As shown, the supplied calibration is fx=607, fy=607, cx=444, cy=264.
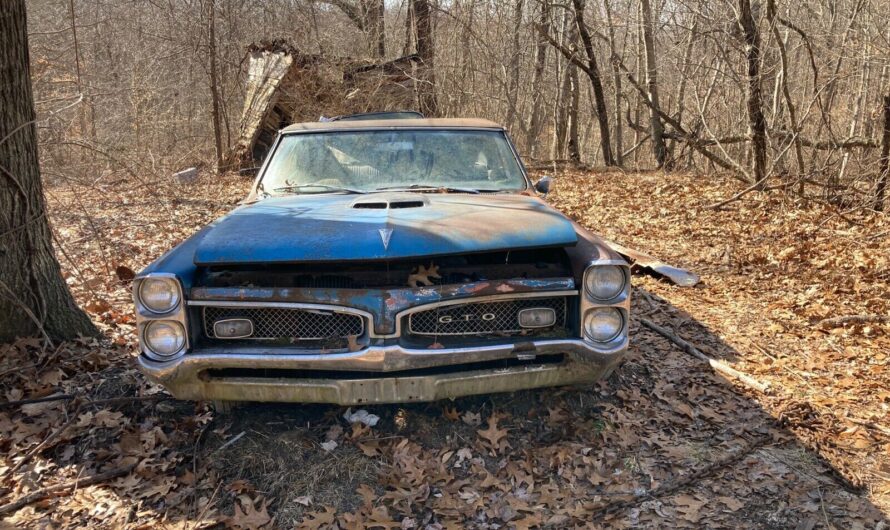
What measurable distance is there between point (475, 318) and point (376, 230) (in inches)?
25.3

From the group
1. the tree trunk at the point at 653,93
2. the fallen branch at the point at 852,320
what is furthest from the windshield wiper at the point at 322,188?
the tree trunk at the point at 653,93

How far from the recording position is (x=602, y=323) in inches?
116

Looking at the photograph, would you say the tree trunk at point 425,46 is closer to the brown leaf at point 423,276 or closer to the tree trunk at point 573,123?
the tree trunk at point 573,123

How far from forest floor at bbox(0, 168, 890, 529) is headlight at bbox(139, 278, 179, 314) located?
87 cm

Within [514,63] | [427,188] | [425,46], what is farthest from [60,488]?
[514,63]

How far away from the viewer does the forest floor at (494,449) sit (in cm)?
285

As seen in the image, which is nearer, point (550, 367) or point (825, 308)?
point (550, 367)

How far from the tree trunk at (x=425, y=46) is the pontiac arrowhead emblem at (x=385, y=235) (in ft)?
38.8

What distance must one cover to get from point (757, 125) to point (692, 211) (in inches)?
85.4

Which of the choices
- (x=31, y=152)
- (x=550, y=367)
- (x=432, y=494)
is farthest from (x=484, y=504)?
(x=31, y=152)

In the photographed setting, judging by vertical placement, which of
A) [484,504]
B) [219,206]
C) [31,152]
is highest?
[31,152]

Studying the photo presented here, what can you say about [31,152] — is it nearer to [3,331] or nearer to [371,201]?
[3,331]

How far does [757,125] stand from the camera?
32.9 ft

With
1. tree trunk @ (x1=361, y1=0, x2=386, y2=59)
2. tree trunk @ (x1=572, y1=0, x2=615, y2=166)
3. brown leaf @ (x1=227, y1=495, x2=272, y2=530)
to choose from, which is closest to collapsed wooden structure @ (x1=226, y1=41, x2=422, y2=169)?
tree trunk @ (x1=361, y1=0, x2=386, y2=59)
